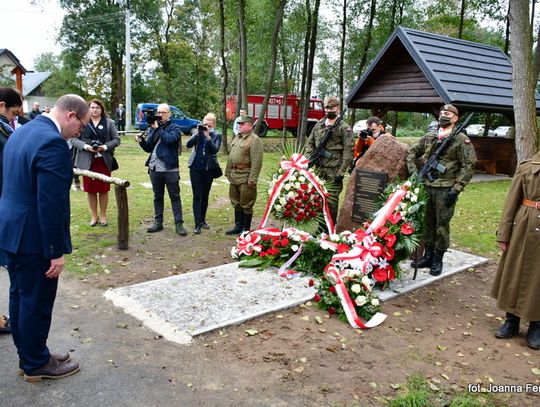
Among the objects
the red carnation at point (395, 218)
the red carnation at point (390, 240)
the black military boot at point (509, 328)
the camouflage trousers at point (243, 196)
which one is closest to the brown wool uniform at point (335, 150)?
the camouflage trousers at point (243, 196)

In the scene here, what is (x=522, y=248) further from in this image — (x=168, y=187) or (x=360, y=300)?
(x=168, y=187)

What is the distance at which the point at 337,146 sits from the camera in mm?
6633

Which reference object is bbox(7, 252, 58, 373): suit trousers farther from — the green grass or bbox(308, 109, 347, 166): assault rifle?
bbox(308, 109, 347, 166): assault rifle

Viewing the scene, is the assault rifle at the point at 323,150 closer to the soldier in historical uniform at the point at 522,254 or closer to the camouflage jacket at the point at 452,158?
the camouflage jacket at the point at 452,158

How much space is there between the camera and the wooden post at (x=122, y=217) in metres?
6.17

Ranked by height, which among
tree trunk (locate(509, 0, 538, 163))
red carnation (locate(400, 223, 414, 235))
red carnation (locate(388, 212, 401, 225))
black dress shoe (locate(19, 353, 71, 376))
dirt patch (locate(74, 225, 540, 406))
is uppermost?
tree trunk (locate(509, 0, 538, 163))

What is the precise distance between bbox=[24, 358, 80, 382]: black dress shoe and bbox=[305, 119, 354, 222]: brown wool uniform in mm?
4234

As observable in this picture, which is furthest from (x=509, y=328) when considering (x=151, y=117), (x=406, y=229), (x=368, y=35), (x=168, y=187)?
(x=368, y=35)

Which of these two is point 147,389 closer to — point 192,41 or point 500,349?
point 500,349

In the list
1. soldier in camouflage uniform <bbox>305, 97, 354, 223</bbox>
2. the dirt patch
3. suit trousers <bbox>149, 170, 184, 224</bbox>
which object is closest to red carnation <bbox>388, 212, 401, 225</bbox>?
the dirt patch

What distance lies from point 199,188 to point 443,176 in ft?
12.1

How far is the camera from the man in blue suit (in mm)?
2869

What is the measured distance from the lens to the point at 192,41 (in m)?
35.6

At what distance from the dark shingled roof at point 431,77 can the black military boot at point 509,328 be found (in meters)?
7.46
